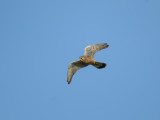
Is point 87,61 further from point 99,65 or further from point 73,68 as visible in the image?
point 73,68

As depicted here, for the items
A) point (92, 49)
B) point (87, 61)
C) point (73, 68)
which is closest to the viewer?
point (87, 61)

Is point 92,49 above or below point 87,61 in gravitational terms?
above

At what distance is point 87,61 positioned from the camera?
85.6 ft

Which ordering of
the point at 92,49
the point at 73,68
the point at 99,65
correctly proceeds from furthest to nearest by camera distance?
the point at 73,68
the point at 99,65
the point at 92,49

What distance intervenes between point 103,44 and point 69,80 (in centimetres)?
323

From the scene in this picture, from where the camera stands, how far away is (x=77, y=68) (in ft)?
89.0

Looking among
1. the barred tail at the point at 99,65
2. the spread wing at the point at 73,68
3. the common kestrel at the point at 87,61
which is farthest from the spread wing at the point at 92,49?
the spread wing at the point at 73,68

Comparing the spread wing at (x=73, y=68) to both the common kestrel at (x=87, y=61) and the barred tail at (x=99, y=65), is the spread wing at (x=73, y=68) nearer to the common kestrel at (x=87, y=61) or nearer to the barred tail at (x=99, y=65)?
the common kestrel at (x=87, y=61)

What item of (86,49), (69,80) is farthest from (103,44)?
(69,80)

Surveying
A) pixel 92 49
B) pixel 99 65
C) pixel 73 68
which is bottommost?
pixel 99 65

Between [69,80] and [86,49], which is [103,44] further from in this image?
[69,80]

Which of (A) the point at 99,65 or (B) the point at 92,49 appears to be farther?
(A) the point at 99,65

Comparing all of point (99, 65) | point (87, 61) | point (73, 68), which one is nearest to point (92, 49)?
point (87, 61)

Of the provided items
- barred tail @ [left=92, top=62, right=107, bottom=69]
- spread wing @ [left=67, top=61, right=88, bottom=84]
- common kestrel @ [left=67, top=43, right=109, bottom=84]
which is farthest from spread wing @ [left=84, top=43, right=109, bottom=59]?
spread wing @ [left=67, top=61, right=88, bottom=84]
